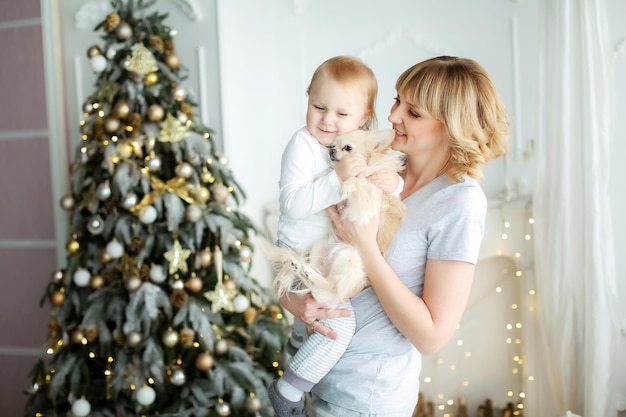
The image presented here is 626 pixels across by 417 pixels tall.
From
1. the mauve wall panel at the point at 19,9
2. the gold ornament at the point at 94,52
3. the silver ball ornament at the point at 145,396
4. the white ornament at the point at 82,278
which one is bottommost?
the silver ball ornament at the point at 145,396

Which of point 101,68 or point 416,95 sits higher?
point 101,68

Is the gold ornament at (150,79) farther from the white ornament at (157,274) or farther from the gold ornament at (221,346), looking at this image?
the gold ornament at (221,346)

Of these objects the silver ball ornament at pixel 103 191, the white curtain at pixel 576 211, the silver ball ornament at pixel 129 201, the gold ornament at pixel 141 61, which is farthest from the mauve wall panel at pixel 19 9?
the white curtain at pixel 576 211

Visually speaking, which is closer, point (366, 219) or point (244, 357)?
point (366, 219)

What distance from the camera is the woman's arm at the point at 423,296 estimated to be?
1.61m

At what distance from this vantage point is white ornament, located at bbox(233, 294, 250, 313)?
324 cm

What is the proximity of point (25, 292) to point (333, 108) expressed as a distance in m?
3.09

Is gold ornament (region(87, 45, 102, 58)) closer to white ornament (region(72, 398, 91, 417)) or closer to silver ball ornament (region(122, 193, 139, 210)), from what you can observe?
silver ball ornament (region(122, 193, 139, 210))

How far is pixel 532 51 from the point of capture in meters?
3.80

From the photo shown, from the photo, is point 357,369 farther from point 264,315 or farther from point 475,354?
point 475,354

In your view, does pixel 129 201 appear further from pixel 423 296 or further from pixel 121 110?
pixel 423 296

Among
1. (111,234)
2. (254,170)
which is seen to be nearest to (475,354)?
(254,170)

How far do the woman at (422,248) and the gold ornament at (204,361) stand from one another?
4.69 ft

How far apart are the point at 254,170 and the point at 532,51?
161cm
